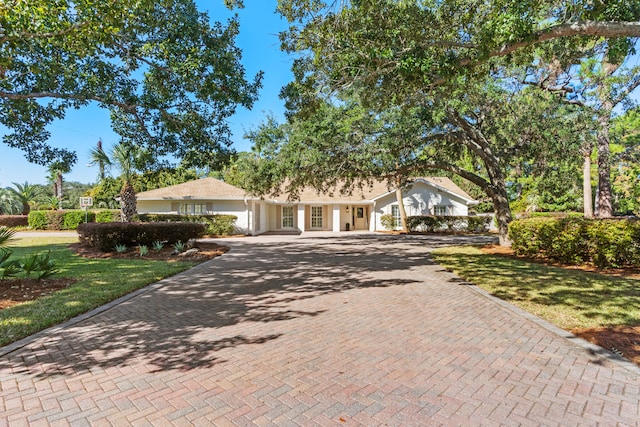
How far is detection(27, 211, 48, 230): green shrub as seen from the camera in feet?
88.5

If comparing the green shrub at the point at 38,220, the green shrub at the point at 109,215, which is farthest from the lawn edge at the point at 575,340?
the green shrub at the point at 38,220

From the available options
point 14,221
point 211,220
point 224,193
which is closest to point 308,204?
point 224,193

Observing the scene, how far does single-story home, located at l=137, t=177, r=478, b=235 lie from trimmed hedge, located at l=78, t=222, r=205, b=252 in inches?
314

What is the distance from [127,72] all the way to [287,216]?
22101mm

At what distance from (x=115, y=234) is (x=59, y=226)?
749 inches

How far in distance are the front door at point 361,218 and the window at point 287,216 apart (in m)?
6.01

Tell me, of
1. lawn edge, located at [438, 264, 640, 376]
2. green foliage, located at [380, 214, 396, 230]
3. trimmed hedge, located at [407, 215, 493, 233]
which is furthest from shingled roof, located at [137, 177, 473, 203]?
lawn edge, located at [438, 264, 640, 376]

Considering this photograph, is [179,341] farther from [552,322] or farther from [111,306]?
[552,322]

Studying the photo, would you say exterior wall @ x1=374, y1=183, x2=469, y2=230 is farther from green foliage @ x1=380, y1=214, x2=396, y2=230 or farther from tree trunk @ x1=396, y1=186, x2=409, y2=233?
tree trunk @ x1=396, y1=186, x2=409, y2=233

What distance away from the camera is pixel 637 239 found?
30.5ft

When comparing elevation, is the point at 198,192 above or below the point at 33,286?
above

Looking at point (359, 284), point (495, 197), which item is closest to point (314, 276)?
point (359, 284)

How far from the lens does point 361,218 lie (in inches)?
1208

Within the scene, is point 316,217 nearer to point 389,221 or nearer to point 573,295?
point 389,221
